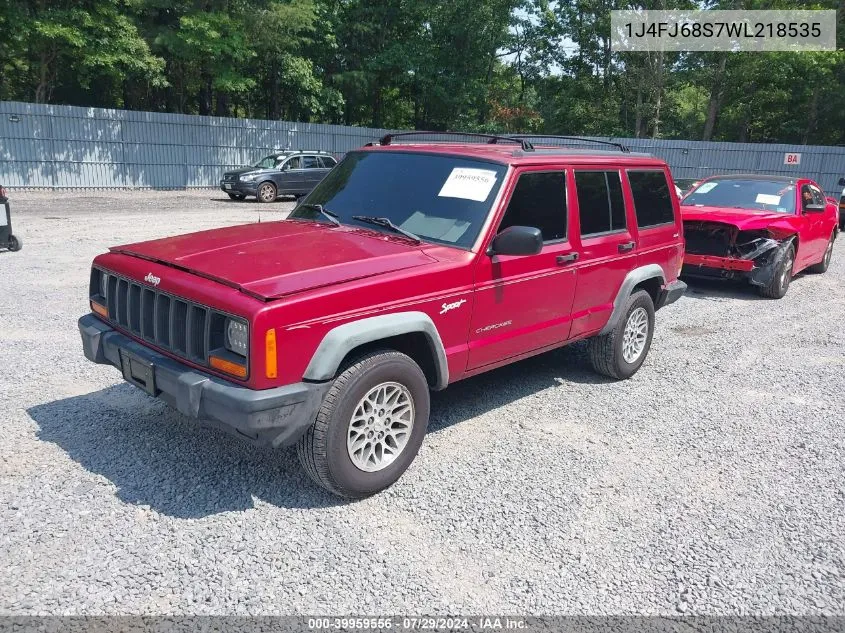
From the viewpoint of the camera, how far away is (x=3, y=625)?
2.72 meters

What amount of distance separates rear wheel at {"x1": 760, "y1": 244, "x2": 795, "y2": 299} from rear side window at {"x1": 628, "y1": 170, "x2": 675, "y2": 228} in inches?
160

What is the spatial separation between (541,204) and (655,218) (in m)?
1.85

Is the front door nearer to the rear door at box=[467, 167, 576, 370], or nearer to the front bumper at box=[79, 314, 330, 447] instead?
the rear door at box=[467, 167, 576, 370]

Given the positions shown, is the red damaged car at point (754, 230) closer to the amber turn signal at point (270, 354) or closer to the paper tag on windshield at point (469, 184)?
the paper tag on windshield at point (469, 184)

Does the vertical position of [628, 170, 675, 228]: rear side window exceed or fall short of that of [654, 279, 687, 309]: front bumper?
it exceeds it

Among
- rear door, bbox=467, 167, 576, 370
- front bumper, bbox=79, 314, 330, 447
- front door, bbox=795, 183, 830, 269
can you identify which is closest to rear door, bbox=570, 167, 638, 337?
rear door, bbox=467, 167, 576, 370

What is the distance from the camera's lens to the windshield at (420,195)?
4320 millimetres

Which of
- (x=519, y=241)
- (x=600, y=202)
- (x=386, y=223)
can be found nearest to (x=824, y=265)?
(x=600, y=202)

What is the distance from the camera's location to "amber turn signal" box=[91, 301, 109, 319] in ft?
13.9

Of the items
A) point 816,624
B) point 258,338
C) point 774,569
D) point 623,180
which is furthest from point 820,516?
point 258,338

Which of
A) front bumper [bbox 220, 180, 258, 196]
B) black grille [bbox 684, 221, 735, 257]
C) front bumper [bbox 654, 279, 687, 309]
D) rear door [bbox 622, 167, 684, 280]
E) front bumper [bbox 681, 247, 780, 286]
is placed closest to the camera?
rear door [bbox 622, 167, 684, 280]

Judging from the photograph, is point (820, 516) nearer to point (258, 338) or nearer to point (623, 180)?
point (623, 180)

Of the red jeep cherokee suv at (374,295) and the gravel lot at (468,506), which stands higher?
the red jeep cherokee suv at (374,295)

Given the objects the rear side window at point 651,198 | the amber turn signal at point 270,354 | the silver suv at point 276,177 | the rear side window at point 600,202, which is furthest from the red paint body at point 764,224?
the silver suv at point 276,177
